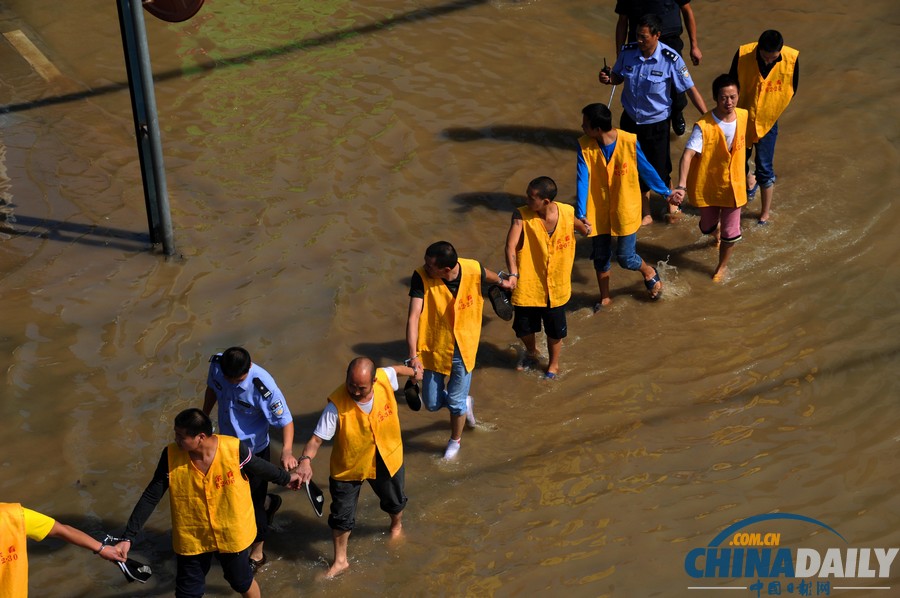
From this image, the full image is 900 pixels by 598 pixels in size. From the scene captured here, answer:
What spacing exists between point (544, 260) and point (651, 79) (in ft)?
8.65

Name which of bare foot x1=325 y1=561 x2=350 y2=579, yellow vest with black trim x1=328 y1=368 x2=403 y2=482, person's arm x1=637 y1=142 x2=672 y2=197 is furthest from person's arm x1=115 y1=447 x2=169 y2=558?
person's arm x1=637 y1=142 x2=672 y2=197

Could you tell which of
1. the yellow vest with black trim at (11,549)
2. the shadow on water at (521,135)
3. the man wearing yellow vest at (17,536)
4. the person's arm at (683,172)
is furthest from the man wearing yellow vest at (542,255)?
the yellow vest with black trim at (11,549)

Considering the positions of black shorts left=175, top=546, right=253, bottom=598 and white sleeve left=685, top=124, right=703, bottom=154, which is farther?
white sleeve left=685, top=124, right=703, bottom=154

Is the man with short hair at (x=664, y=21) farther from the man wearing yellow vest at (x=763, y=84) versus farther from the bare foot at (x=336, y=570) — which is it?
the bare foot at (x=336, y=570)

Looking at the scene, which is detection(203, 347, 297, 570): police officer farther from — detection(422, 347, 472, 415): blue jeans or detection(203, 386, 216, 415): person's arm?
detection(422, 347, 472, 415): blue jeans

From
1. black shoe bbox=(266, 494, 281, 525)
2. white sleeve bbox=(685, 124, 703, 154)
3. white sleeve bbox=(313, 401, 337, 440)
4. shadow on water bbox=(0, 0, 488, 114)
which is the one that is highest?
white sleeve bbox=(685, 124, 703, 154)

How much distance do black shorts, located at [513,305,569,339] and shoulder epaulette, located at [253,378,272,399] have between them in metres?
2.43

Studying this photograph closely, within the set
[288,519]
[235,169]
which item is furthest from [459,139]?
[288,519]

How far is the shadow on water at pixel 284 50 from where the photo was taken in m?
12.1

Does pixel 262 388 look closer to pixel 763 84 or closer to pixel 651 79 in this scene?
pixel 651 79

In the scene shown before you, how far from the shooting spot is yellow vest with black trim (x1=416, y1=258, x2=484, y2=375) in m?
7.50

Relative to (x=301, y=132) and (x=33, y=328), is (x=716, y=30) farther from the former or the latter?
(x=33, y=328)

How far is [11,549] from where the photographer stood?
577 centimetres

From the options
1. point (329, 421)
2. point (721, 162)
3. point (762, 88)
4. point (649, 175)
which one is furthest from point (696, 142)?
point (329, 421)
